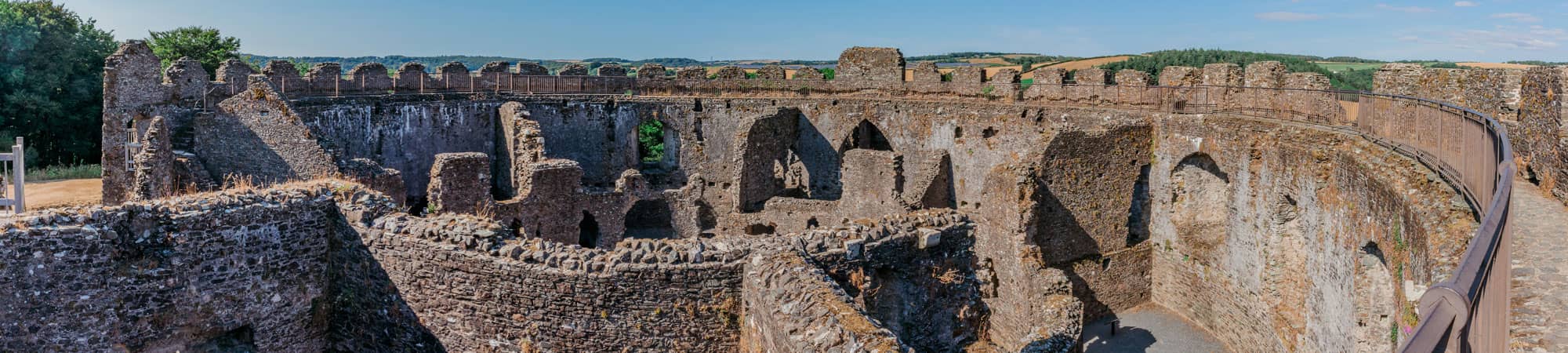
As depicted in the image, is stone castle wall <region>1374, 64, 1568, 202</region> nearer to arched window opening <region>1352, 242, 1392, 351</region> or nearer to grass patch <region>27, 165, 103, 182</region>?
arched window opening <region>1352, 242, 1392, 351</region>

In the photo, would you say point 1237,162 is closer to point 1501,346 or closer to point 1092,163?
point 1092,163

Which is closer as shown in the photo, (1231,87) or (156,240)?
(156,240)

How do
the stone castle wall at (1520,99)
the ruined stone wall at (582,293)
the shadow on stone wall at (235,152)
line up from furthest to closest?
the shadow on stone wall at (235,152)
the ruined stone wall at (582,293)
the stone castle wall at (1520,99)

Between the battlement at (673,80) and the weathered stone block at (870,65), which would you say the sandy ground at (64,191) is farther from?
the weathered stone block at (870,65)

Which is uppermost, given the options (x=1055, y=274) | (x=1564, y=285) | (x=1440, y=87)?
(x=1440, y=87)

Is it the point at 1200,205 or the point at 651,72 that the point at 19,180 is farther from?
the point at 651,72

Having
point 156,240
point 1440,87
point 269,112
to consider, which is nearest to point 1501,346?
point 156,240

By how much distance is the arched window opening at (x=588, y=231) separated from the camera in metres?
24.5

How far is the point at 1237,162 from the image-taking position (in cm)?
1819

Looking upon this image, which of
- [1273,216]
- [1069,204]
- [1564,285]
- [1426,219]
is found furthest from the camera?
[1069,204]

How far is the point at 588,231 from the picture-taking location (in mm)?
25234

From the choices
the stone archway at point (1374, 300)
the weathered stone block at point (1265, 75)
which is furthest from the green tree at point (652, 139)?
the stone archway at point (1374, 300)

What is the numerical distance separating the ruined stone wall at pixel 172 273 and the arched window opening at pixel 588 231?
13.1 metres

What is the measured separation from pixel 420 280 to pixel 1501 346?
8.54 meters
